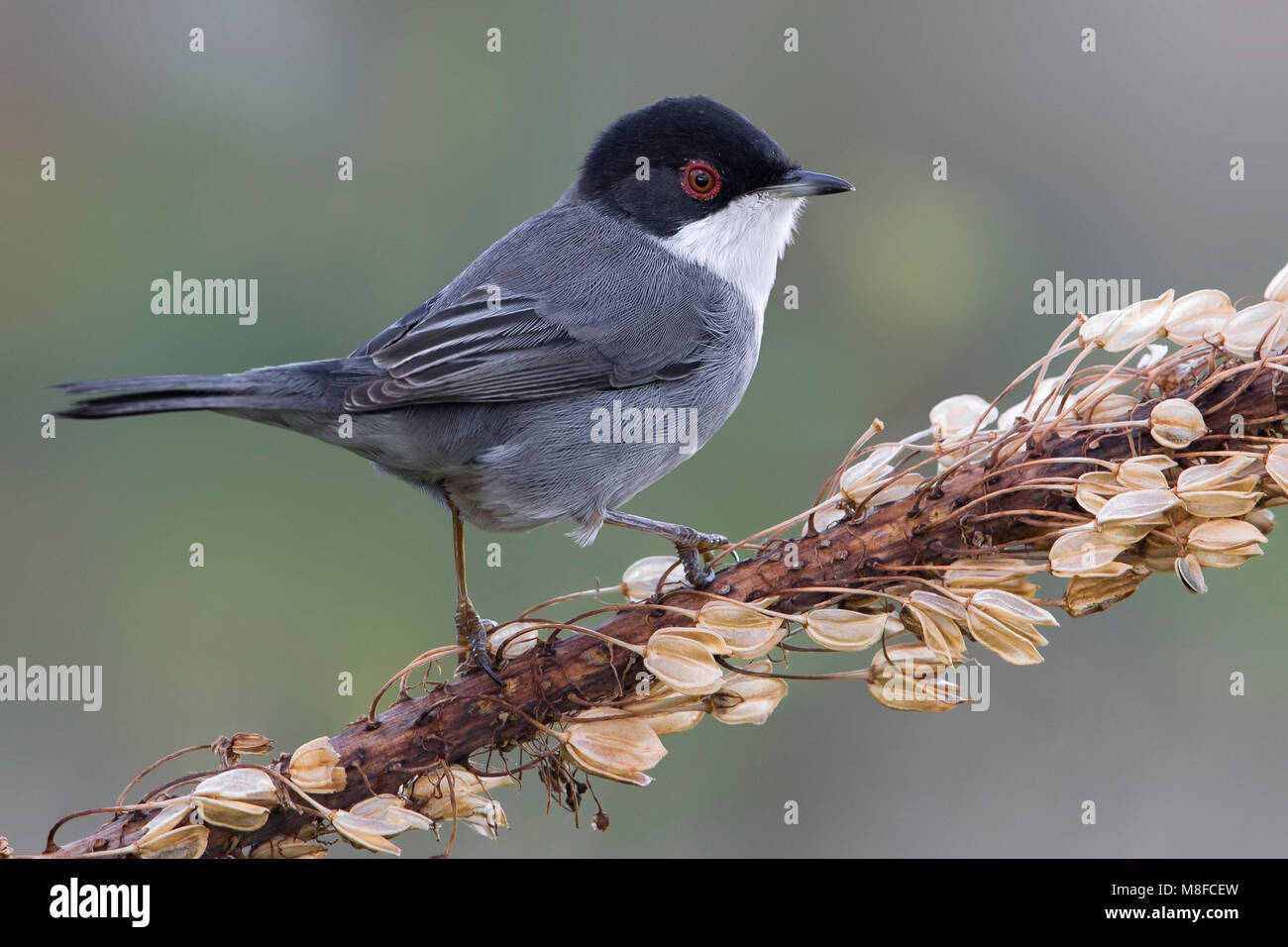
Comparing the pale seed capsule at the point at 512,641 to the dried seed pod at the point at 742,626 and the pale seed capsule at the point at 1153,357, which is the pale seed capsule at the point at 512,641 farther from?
→ the pale seed capsule at the point at 1153,357

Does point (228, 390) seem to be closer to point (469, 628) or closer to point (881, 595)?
point (469, 628)

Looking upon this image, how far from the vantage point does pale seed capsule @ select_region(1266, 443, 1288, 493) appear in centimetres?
207

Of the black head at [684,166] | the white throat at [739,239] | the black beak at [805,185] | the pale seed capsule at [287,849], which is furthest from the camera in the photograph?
the white throat at [739,239]

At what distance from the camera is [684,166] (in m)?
4.37

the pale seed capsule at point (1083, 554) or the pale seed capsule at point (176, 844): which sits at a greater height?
the pale seed capsule at point (1083, 554)

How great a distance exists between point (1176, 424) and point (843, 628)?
28.8 inches

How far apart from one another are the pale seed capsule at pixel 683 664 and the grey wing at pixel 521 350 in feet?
5.34

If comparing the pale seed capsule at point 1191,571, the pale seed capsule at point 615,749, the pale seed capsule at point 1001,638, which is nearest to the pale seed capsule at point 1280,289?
the pale seed capsule at point 1191,571

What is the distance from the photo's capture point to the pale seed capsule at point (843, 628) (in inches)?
86.4

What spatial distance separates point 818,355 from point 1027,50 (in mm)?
1538

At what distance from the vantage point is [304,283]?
4.83m

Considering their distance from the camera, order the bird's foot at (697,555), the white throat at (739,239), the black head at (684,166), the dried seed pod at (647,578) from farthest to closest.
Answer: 1. the white throat at (739,239)
2. the black head at (684,166)
3. the dried seed pod at (647,578)
4. the bird's foot at (697,555)

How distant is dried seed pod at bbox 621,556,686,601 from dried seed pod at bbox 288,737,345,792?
0.75m

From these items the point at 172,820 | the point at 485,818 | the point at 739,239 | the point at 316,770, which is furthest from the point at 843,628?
the point at 739,239
